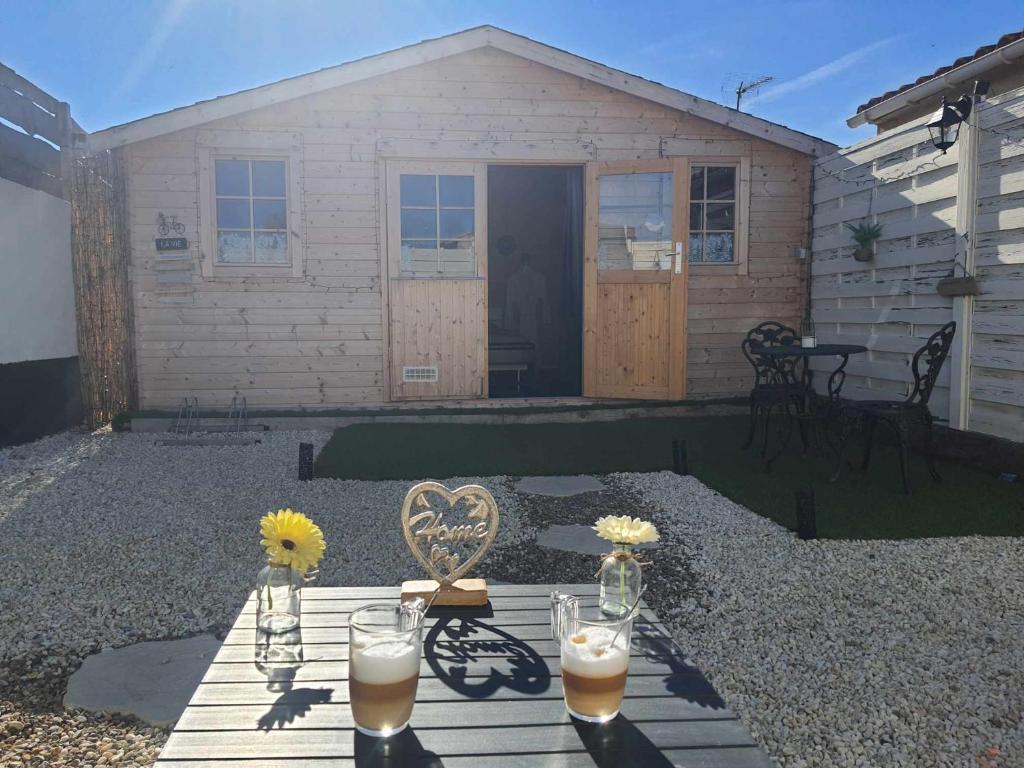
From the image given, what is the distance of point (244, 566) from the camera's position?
315 centimetres

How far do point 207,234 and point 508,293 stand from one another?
14.9 ft

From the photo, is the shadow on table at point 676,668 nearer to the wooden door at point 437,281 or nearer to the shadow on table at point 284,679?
the shadow on table at point 284,679

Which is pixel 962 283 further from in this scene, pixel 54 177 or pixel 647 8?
pixel 54 177

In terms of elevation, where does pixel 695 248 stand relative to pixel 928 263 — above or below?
above

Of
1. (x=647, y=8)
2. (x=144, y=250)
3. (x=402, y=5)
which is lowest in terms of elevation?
(x=144, y=250)

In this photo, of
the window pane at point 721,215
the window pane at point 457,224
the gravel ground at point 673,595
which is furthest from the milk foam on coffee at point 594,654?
the window pane at point 721,215

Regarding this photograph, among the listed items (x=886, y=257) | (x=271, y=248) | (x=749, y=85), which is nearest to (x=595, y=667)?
(x=886, y=257)

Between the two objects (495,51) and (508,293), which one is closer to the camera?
(495,51)

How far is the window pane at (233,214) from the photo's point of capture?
6383mm

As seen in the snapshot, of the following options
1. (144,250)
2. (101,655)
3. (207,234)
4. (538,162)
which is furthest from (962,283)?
(144,250)

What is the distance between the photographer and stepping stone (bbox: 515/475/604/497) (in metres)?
4.38

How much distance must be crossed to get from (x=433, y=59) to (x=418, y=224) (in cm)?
139

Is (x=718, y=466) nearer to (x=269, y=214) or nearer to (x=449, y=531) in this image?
(x=449, y=531)

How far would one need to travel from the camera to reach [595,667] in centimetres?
116
